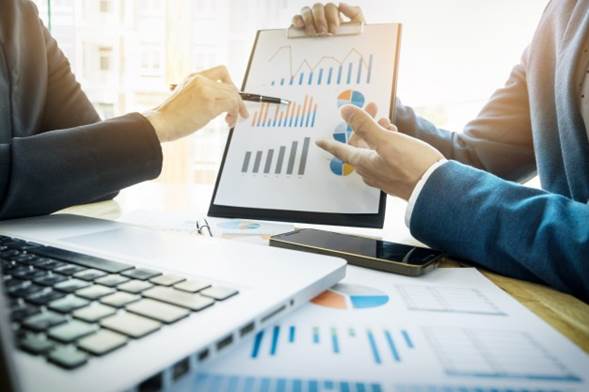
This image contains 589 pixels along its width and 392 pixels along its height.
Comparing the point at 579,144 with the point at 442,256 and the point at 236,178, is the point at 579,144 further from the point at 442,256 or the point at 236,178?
the point at 236,178

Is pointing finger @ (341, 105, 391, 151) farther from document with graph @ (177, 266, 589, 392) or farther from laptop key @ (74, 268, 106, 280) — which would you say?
laptop key @ (74, 268, 106, 280)

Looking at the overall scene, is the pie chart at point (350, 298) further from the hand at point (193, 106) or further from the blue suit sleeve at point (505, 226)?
the hand at point (193, 106)

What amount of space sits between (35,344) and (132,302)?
63 mm

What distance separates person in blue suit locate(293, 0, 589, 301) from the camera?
447mm

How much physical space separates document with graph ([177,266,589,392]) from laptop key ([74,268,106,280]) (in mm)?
121

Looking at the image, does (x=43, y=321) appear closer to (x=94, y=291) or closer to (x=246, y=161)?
(x=94, y=291)

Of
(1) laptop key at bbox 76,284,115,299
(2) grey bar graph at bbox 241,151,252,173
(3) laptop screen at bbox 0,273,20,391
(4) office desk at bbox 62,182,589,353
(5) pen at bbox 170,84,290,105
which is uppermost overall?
(5) pen at bbox 170,84,290,105

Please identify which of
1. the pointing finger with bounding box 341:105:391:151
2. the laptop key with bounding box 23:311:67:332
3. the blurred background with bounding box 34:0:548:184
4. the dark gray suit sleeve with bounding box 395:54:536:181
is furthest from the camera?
the blurred background with bounding box 34:0:548:184

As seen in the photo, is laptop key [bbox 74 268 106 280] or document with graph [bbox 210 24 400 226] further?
document with graph [bbox 210 24 400 226]

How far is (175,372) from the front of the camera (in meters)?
0.22

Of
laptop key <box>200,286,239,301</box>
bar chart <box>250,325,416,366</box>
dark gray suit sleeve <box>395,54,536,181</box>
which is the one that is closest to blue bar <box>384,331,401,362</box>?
bar chart <box>250,325,416,366</box>

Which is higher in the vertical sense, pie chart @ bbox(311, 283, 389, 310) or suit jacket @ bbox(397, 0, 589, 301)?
suit jacket @ bbox(397, 0, 589, 301)

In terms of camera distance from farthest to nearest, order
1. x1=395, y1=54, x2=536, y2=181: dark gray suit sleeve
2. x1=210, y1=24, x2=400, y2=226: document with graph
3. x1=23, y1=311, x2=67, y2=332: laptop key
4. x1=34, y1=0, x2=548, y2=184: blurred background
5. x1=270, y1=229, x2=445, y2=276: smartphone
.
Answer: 1. x1=34, y1=0, x2=548, y2=184: blurred background
2. x1=395, y1=54, x2=536, y2=181: dark gray suit sleeve
3. x1=210, y1=24, x2=400, y2=226: document with graph
4. x1=270, y1=229, x2=445, y2=276: smartphone
5. x1=23, y1=311, x2=67, y2=332: laptop key

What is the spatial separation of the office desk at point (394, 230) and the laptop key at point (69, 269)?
0.38 metres
